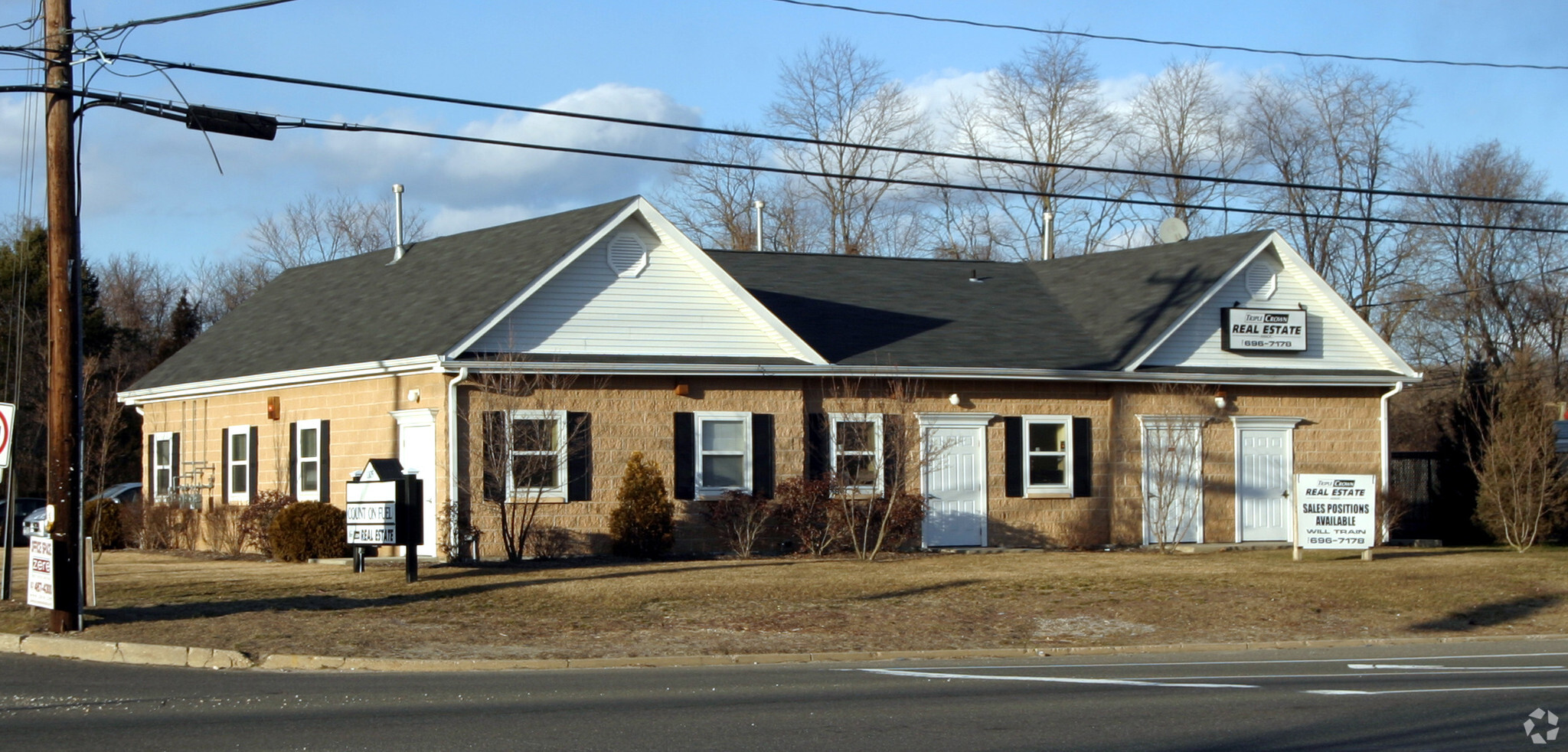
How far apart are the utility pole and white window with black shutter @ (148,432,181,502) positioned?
45.2ft

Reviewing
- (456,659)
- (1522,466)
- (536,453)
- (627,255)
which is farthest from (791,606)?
(1522,466)

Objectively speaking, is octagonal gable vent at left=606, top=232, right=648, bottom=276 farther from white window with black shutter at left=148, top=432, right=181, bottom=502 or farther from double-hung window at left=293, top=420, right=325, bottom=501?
white window with black shutter at left=148, top=432, right=181, bottom=502

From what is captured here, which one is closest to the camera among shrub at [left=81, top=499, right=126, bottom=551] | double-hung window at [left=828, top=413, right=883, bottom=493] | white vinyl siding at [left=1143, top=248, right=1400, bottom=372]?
double-hung window at [left=828, top=413, right=883, bottom=493]

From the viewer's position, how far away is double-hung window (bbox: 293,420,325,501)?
25.7m

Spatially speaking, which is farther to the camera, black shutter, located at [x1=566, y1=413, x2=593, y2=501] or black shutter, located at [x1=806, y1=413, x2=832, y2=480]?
black shutter, located at [x1=806, y1=413, x2=832, y2=480]

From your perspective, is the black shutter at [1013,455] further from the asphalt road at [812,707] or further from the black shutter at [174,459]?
the black shutter at [174,459]

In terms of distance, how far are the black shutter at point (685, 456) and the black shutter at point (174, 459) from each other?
11252mm

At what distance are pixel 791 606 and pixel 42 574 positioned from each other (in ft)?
26.4

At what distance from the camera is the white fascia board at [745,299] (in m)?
24.3

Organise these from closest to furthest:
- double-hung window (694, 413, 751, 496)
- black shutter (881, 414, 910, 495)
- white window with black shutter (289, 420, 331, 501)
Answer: black shutter (881, 414, 910, 495) < double-hung window (694, 413, 751, 496) < white window with black shutter (289, 420, 331, 501)

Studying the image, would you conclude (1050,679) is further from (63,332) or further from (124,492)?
(124,492)

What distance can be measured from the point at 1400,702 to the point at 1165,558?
12484mm

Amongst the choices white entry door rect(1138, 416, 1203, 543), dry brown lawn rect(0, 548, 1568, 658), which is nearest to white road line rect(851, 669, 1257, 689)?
dry brown lawn rect(0, 548, 1568, 658)

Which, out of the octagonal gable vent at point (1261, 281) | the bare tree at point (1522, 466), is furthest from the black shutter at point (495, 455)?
the bare tree at point (1522, 466)
